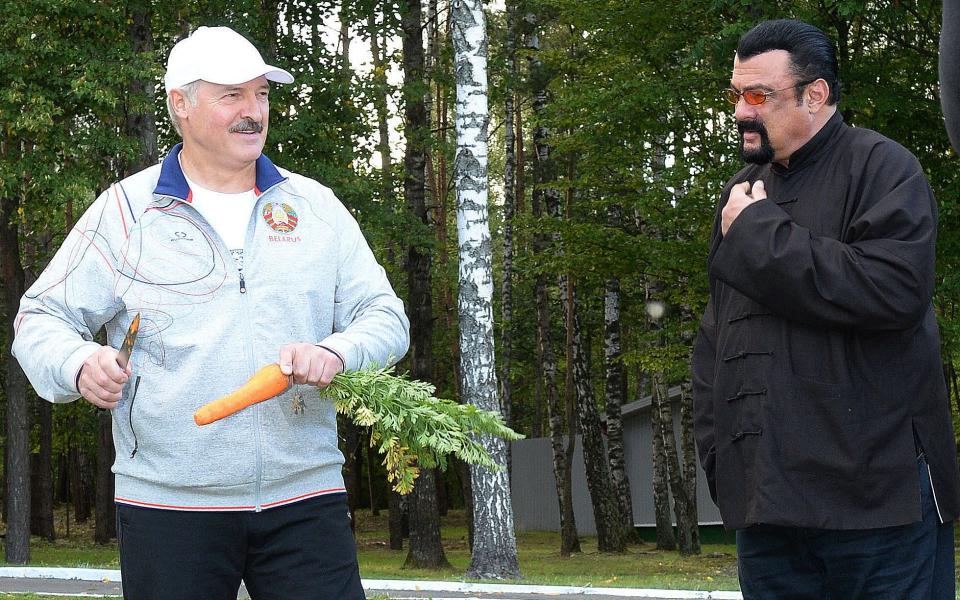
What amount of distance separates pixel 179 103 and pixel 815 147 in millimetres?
1936

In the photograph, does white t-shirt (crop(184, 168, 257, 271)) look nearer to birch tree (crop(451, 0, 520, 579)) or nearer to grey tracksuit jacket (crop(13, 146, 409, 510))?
grey tracksuit jacket (crop(13, 146, 409, 510))

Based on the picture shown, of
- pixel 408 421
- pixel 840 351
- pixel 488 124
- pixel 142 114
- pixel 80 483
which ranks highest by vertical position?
pixel 142 114

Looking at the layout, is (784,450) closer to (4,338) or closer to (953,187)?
(953,187)

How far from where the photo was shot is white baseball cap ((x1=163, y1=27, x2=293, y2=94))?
3.57 metres

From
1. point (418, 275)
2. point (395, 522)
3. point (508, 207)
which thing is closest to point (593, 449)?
point (395, 522)

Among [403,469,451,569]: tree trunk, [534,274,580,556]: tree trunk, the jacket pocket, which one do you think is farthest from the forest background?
the jacket pocket

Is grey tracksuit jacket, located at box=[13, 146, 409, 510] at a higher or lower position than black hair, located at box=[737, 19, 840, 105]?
lower

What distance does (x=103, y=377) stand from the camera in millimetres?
3176

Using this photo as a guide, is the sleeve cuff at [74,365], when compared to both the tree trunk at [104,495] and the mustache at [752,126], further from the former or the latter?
the tree trunk at [104,495]

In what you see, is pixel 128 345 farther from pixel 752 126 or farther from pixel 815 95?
pixel 815 95

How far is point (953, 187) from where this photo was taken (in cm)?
1894

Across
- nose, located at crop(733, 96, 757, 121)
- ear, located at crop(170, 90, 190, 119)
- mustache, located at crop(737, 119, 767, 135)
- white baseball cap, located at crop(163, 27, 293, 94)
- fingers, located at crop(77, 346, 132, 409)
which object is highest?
white baseball cap, located at crop(163, 27, 293, 94)

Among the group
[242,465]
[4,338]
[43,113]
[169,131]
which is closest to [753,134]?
[242,465]

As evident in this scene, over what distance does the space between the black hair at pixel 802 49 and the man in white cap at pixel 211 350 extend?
57.6 inches
